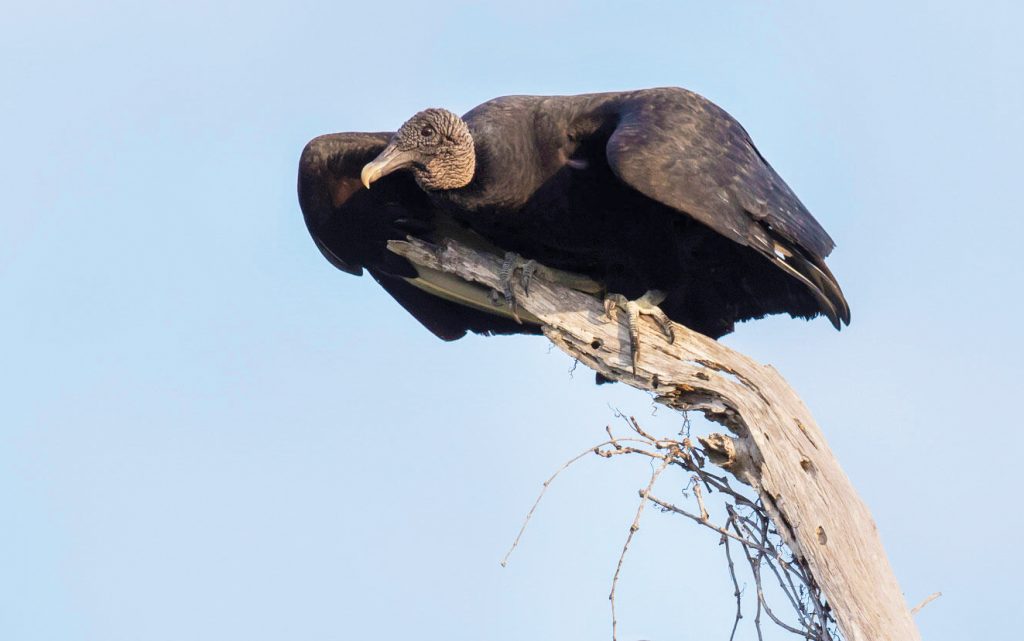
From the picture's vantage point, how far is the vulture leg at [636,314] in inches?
179

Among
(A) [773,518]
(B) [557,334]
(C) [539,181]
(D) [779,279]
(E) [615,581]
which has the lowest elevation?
(E) [615,581]

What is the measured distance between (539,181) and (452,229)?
22.4 inches

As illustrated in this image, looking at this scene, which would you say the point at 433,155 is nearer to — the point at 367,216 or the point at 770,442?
the point at 367,216

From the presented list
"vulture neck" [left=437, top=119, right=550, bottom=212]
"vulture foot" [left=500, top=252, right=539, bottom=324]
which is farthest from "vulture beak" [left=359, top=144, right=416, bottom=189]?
"vulture foot" [left=500, top=252, right=539, bottom=324]

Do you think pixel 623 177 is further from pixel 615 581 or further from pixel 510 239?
pixel 615 581

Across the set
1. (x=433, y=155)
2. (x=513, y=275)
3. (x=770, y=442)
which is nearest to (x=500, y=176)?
(x=433, y=155)

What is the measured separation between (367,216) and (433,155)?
0.60 meters

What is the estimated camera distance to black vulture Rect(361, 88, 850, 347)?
4.69 metres

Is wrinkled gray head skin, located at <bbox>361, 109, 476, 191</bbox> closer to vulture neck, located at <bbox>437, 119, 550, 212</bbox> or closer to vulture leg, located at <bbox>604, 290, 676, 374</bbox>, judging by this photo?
vulture neck, located at <bbox>437, 119, 550, 212</bbox>

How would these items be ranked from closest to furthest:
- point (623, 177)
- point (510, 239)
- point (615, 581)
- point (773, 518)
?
point (615, 581), point (773, 518), point (623, 177), point (510, 239)

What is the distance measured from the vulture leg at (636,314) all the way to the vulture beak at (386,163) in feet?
3.24

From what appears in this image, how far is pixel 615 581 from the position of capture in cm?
367

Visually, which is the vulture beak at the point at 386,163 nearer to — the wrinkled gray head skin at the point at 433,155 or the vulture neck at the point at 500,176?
the wrinkled gray head skin at the point at 433,155

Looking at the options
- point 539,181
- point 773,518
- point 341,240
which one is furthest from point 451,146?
point 773,518
